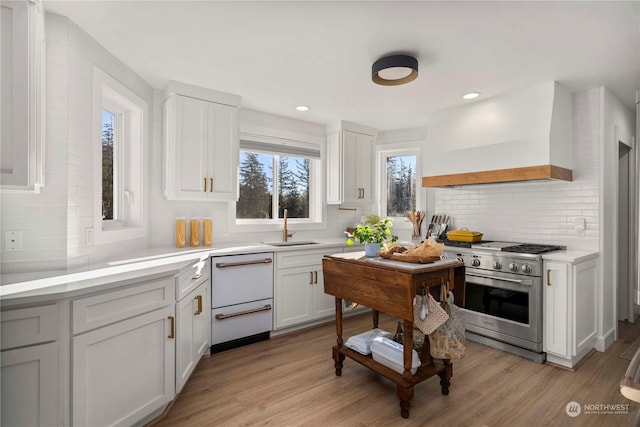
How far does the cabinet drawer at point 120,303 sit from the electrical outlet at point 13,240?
0.69m

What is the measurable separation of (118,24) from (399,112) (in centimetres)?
275

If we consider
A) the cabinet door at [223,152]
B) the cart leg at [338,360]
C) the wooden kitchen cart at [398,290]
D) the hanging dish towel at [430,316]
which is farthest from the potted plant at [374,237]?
the cabinet door at [223,152]

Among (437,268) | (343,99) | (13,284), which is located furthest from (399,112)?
(13,284)

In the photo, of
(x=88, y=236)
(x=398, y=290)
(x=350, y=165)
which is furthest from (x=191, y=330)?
(x=350, y=165)

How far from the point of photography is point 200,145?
3.01m

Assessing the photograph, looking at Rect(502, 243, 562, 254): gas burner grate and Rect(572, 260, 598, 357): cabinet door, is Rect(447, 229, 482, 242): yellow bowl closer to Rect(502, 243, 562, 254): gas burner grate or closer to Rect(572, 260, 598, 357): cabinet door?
Rect(502, 243, 562, 254): gas burner grate

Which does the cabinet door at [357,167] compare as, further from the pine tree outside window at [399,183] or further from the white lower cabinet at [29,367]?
the white lower cabinet at [29,367]

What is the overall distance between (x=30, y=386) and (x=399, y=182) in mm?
4156

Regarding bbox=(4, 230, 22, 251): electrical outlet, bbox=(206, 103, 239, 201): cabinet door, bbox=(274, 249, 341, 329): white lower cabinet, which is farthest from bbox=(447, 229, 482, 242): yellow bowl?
bbox=(4, 230, 22, 251): electrical outlet

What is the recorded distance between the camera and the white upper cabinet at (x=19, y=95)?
147 centimetres

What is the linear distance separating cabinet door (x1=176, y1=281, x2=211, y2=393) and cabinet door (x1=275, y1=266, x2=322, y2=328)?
28.5 inches

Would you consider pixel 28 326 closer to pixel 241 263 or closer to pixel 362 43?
pixel 241 263

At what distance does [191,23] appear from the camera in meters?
1.96

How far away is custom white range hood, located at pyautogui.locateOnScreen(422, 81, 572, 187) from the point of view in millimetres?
2795
